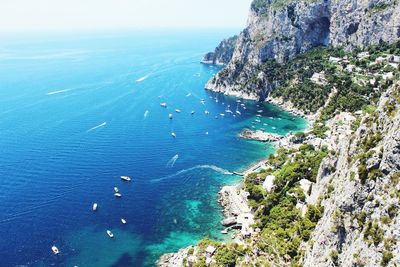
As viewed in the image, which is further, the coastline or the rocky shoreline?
the rocky shoreline

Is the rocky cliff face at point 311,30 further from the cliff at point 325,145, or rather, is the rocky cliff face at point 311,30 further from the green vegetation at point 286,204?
the green vegetation at point 286,204

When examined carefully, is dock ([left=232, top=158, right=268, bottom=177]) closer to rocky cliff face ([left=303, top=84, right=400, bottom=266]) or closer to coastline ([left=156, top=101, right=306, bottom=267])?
coastline ([left=156, top=101, right=306, bottom=267])

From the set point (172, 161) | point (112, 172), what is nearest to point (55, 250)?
point (112, 172)

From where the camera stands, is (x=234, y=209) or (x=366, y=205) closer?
(x=366, y=205)

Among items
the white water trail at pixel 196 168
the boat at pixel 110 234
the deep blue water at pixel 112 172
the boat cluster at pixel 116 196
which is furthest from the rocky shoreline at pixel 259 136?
the boat at pixel 110 234

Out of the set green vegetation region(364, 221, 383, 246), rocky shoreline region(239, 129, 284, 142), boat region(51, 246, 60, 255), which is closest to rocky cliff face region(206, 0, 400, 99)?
rocky shoreline region(239, 129, 284, 142)

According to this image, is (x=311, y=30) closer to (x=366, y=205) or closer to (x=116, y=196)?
(x=116, y=196)
